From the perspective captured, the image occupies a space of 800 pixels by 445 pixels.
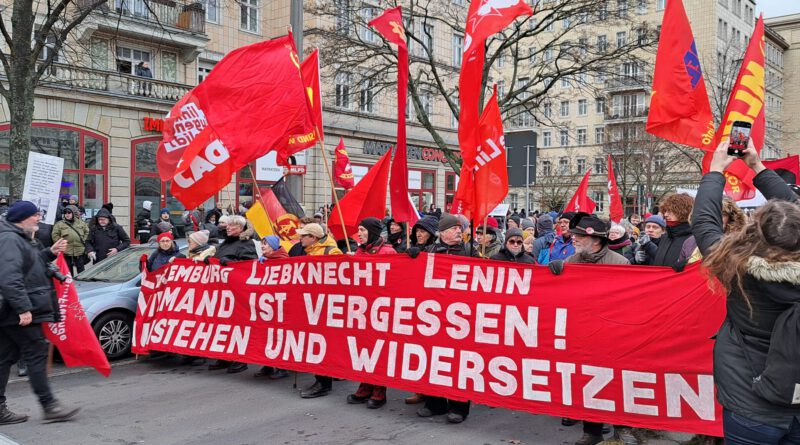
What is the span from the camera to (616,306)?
15.9 ft

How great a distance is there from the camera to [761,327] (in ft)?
8.57

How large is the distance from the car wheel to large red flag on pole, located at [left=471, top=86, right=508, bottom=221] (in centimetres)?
456

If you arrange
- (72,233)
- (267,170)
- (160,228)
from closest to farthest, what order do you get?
(160,228) → (72,233) → (267,170)

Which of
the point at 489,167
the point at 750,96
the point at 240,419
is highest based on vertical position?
the point at 750,96

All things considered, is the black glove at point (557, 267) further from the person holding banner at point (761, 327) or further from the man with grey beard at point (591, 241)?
the person holding banner at point (761, 327)

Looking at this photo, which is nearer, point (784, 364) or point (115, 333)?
point (784, 364)

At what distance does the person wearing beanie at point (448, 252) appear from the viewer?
5633 mm

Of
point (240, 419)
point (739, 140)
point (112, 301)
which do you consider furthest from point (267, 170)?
point (739, 140)

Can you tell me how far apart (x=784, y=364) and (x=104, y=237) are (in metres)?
12.7

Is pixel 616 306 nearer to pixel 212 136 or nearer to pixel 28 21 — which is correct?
pixel 212 136

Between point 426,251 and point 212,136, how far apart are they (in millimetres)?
3175

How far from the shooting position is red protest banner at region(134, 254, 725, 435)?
4.63 m

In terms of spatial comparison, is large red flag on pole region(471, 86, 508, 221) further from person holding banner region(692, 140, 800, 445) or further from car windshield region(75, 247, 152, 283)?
car windshield region(75, 247, 152, 283)

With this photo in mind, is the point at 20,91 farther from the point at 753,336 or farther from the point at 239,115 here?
the point at 753,336
